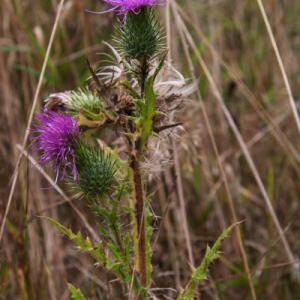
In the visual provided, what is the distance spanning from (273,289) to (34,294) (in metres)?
1.14

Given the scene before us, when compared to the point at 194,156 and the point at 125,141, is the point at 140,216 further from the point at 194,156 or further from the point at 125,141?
the point at 194,156

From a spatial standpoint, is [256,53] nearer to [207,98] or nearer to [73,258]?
[207,98]

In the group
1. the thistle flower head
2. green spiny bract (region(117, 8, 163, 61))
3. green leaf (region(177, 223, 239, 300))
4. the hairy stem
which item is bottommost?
green leaf (region(177, 223, 239, 300))

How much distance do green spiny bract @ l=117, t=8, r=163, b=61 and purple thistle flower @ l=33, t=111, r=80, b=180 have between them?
0.23m

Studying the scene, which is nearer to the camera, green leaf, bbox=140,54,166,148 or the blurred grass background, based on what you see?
green leaf, bbox=140,54,166,148

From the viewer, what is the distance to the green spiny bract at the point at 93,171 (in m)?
1.32

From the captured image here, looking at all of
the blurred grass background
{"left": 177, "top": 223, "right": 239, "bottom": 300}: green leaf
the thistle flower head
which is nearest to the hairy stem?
{"left": 177, "top": 223, "right": 239, "bottom": 300}: green leaf

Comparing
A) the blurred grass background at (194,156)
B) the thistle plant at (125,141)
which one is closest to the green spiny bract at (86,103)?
the thistle plant at (125,141)

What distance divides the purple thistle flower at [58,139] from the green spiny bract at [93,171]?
22mm

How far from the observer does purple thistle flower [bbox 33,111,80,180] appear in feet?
4.39

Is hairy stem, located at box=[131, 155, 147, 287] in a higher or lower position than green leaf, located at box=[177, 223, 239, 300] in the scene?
higher

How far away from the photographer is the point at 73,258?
2717mm

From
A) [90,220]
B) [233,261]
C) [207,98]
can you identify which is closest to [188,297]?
[90,220]

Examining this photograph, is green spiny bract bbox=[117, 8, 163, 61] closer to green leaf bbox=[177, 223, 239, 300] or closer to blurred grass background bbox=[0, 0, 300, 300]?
green leaf bbox=[177, 223, 239, 300]
